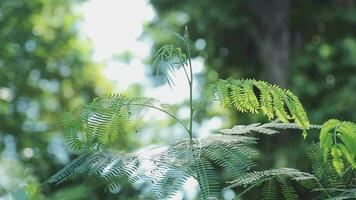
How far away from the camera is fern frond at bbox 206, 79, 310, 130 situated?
4.55 ft

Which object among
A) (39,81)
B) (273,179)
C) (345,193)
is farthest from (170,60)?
(39,81)

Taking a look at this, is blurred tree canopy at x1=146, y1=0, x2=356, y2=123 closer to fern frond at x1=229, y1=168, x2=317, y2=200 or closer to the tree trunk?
the tree trunk

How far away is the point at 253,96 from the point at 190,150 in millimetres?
191

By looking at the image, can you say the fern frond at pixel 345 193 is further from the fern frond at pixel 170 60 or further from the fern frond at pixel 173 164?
the fern frond at pixel 170 60

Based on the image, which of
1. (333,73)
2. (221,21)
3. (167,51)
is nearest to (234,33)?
(221,21)

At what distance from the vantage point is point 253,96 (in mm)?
1410

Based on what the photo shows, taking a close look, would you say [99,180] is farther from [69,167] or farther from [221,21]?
[221,21]

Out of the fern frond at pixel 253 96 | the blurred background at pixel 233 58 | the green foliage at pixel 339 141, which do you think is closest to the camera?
the green foliage at pixel 339 141

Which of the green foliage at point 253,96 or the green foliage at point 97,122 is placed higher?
the green foliage at point 253,96

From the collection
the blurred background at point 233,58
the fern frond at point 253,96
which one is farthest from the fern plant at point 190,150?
the blurred background at point 233,58

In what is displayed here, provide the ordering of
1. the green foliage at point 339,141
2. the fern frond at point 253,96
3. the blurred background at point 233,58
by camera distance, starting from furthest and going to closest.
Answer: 1. the blurred background at point 233,58
2. the fern frond at point 253,96
3. the green foliage at point 339,141

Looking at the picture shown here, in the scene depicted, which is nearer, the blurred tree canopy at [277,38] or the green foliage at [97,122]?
the green foliage at [97,122]

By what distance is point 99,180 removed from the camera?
140 cm

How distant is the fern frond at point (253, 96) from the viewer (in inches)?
54.6
